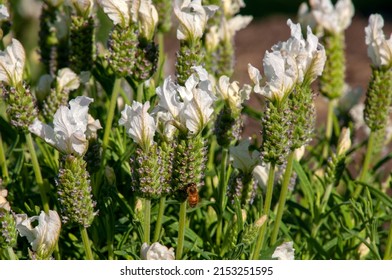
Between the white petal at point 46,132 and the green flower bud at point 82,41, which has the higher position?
the green flower bud at point 82,41

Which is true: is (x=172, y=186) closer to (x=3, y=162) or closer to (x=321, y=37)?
(x=3, y=162)

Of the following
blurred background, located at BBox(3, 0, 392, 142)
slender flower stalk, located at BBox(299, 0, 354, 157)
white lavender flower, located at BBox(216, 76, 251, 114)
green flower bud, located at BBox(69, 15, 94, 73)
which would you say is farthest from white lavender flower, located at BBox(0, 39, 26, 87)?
blurred background, located at BBox(3, 0, 392, 142)

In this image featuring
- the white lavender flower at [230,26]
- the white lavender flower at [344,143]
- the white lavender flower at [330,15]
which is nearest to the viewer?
the white lavender flower at [344,143]

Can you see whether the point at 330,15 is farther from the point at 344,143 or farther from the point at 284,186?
the point at 284,186

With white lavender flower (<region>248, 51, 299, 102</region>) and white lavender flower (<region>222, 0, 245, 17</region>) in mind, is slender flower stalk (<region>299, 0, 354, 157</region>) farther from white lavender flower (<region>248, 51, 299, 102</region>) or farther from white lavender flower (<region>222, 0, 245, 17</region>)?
white lavender flower (<region>248, 51, 299, 102</region>)

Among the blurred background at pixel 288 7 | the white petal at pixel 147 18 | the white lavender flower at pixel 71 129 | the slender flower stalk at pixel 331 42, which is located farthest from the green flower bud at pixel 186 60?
the blurred background at pixel 288 7

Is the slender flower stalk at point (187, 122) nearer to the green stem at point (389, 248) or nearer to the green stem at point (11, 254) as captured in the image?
the green stem at point (11, 254)

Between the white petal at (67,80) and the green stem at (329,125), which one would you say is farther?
the green stem at (329,125)

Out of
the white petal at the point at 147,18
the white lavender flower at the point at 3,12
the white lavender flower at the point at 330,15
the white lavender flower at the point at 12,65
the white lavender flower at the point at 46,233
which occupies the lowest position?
the white lavender flower at the point at 46,233

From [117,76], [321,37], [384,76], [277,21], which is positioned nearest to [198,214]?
[117,76]
